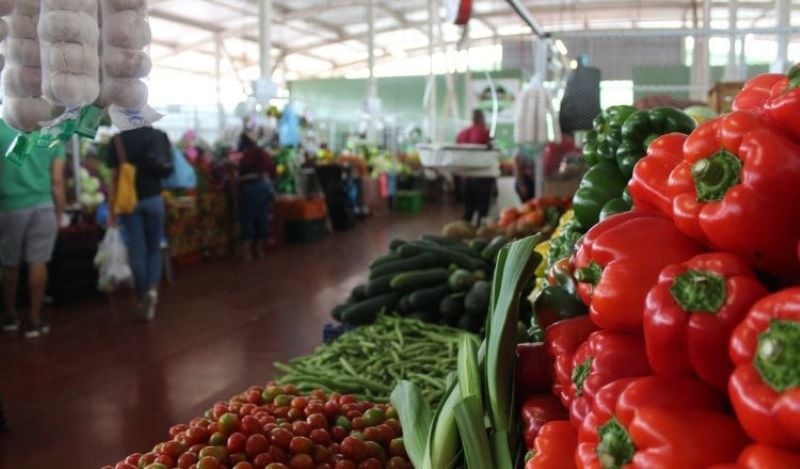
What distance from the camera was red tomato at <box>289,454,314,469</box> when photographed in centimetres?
173

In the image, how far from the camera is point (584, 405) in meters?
1.19

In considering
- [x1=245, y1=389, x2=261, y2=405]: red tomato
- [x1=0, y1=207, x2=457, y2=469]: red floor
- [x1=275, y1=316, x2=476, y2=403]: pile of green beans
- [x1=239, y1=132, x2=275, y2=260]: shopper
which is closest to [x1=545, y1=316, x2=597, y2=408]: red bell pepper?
[x1=275, y1=316, x2=476, y2=403]: pile of green beans

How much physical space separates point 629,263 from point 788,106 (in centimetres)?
30

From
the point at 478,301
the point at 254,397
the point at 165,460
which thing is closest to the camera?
the point at 165,460

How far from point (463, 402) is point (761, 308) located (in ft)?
1.94

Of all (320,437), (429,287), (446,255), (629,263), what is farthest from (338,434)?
(446,255)

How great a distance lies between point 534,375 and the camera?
57.9 inches

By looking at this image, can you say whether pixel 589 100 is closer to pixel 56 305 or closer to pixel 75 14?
pixel 75 14

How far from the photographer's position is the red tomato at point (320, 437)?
6.03 ft

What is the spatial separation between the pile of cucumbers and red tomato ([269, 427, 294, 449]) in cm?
167

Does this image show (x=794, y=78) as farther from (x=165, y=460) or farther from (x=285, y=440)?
(x=165, y=460)

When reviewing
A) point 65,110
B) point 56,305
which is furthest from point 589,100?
point 56,305

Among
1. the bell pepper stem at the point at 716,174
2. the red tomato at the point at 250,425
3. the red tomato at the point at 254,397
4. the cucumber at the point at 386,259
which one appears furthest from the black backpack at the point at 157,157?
the bell pepper stem at the point at 716,174

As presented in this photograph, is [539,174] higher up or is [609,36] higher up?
[609,36]
